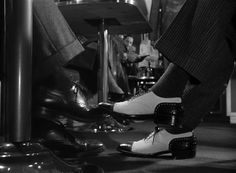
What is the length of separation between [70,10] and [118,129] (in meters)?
0.74

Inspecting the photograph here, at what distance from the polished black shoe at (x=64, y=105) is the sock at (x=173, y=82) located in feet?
0.62

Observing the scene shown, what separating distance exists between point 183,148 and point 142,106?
17 centimetres

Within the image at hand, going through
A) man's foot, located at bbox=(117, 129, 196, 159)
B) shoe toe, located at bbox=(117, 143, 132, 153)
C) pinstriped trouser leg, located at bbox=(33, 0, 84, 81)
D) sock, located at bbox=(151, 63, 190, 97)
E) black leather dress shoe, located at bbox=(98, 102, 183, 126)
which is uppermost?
pinstriped trouser leg, located at bbox=(33, 0, 84, 81)

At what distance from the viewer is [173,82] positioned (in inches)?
38.2

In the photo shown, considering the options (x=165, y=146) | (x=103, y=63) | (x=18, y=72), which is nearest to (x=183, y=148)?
(x=165, y=146)

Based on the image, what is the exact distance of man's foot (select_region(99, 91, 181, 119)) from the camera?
97 cm

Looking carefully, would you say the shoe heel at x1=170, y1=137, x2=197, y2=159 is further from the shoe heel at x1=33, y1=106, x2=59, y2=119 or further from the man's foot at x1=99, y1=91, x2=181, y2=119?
the shoe heel at x1=33, y1=106, x2=59, y2=119

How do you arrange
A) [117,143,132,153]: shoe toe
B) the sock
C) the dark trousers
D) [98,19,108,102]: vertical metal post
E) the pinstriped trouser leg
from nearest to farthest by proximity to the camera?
the pinstriped trouser leg → the dark trousers → the sock → [117,143,132,153]: shoe toe → [98,19,108,102]: vertical metal post

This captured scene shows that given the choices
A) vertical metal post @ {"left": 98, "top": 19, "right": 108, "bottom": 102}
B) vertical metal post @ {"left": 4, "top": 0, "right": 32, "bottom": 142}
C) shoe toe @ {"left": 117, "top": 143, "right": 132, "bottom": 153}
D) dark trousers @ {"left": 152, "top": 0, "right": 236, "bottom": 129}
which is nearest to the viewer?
vertical metal post @ {"left": 4, "top": 0, "right": 32, "bottom": 142}

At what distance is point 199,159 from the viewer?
3.54 ft

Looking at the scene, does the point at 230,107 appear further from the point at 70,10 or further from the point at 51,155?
the point at 51,155

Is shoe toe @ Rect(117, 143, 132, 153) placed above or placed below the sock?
below

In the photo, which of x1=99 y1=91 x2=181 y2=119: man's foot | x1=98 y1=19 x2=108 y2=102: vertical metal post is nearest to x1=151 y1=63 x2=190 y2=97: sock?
x1=99 y1=91 x2=181 y2=119: man's foot

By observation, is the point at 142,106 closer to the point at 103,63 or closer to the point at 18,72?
the point at 18,72
